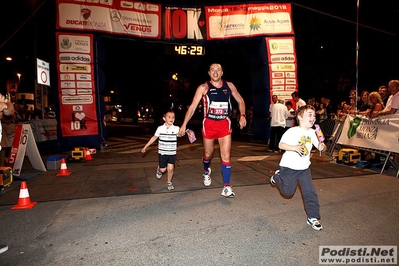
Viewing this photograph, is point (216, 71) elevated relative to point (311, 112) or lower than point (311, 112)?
elevated

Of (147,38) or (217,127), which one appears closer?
(217,127)

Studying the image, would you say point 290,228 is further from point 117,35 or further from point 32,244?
point 117,35

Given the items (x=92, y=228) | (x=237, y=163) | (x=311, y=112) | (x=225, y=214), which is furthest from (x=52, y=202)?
(x=237, y=163)

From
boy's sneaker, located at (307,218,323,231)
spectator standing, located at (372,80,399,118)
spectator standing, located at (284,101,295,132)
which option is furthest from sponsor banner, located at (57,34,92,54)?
boy's sneaker, located at (307,218,323,231)

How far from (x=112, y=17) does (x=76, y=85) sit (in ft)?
9.65

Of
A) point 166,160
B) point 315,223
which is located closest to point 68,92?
point 166,160

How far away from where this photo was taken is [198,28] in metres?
12.3

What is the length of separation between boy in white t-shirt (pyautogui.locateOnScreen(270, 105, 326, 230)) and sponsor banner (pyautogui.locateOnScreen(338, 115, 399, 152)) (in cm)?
429

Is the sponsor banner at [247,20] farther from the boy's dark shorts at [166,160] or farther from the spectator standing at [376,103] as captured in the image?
the boy's dark shorts at [166,160]

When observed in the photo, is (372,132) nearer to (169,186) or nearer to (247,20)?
(169,186)

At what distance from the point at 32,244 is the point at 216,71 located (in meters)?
3.65

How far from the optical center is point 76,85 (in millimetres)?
10789

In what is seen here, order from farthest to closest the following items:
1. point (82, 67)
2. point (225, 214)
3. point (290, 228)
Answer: point (82, 67) → point (225, 214) → point (290, 228)

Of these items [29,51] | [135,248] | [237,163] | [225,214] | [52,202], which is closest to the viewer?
[135,248]
